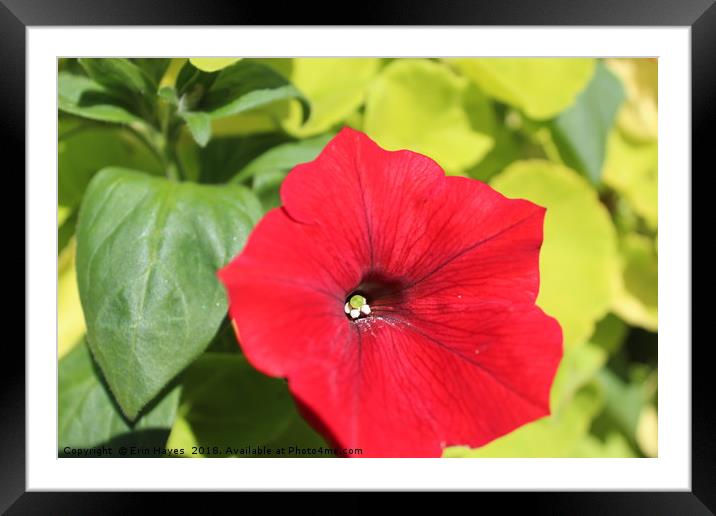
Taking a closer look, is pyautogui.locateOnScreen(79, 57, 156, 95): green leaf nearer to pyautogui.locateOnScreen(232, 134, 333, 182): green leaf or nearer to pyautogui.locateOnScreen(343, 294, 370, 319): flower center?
pyautogui.locateOnScreen(232, 134, 333, 182): green leaf

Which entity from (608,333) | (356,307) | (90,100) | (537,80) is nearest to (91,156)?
(90,100)

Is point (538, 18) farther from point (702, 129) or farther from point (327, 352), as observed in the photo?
point (327, 352)

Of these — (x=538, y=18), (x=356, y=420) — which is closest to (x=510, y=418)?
(x=356, y=420)

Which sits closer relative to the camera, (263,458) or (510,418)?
(510,418)

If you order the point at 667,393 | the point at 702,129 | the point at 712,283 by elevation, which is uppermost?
the point at 702,129

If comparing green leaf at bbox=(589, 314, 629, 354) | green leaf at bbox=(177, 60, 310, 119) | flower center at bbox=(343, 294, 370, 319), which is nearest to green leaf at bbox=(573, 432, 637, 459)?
green leaf at bbox=(589, 314, 629, 354)

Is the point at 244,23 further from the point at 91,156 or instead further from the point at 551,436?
the point at 551,436
